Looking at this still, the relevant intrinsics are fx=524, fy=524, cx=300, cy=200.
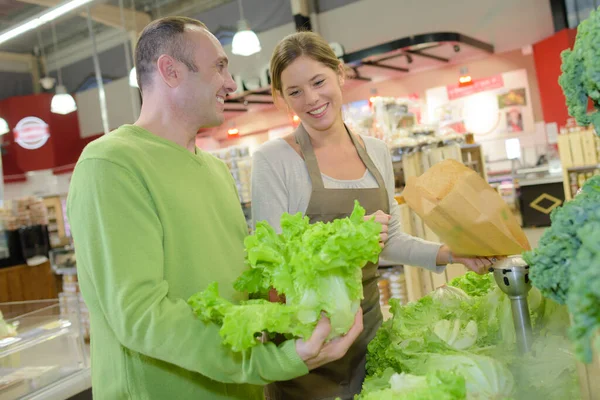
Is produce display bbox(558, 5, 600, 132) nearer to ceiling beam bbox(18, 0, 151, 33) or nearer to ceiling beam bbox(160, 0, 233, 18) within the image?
ceiling beam bbox(18, 0, 151, 33)

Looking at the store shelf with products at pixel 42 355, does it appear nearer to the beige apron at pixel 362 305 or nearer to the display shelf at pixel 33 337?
the display shelf at pixel 33 337

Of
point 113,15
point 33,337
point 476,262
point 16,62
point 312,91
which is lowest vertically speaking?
point 33,337

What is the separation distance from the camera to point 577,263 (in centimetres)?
74

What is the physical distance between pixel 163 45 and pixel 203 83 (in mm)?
156

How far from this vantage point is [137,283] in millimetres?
1184

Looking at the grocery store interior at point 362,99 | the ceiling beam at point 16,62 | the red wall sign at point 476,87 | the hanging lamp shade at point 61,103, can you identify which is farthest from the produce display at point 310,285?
the ceiling beam at point 16,62

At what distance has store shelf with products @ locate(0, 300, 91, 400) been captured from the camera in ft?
8.59

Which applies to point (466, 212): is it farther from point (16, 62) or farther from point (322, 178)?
point (16, 62)

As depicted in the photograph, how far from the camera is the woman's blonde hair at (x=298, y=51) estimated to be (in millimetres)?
2049

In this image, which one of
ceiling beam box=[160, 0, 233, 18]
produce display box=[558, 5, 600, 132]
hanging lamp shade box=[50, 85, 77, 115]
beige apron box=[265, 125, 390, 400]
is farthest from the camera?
ceiling beam box=[160, 0, 233, 18]

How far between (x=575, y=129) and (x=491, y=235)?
8114 mm

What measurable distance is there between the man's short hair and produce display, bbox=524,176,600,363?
1093 millimetres

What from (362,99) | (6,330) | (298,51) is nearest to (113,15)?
(362,99)

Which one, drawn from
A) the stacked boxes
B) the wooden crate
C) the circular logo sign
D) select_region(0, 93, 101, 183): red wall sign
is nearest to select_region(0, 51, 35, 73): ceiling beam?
select_region(0, 93, 101, 183): red wall sign
